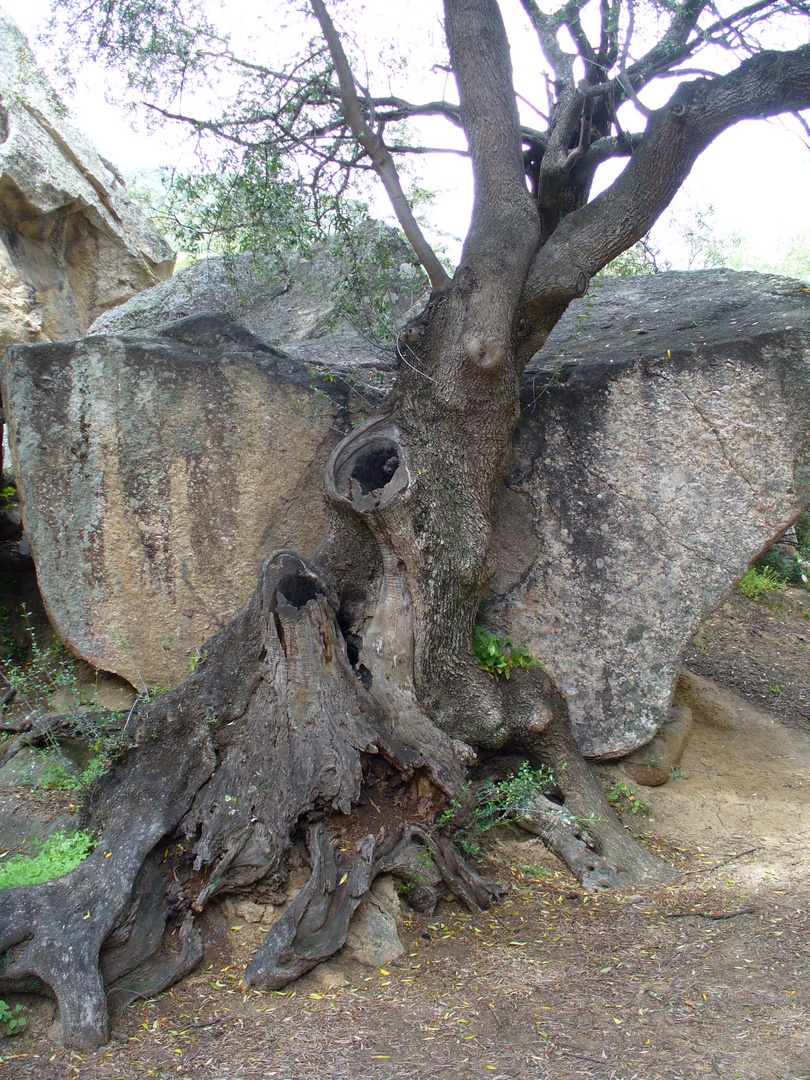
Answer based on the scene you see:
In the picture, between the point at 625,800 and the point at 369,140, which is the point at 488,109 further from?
the point at 625,800

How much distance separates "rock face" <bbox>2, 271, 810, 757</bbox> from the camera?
5.02m

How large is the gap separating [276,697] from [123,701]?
1876 millimetres

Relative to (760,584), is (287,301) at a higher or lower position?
higher

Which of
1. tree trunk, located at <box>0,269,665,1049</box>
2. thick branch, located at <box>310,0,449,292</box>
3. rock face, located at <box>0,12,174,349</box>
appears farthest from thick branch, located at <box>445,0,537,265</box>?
rock face, located at <box>0,12,174,349</box>

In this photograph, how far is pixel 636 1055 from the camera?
254 cm

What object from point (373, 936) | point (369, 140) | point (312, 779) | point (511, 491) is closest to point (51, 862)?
point (312, 779)

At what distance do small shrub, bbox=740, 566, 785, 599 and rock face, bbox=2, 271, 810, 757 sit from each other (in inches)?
166

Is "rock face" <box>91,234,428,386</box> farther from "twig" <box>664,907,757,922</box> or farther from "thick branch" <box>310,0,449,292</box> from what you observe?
"twig" <box>664,907,757,922</box>

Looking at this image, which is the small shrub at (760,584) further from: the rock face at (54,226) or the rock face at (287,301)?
the rock face at (54,226)

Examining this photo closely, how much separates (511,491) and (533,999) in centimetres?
323

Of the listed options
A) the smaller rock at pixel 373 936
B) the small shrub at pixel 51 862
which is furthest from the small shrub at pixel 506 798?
the small shrub at pixel 51 862

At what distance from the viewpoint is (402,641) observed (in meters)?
4.15

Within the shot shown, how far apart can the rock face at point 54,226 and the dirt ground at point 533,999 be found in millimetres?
8023

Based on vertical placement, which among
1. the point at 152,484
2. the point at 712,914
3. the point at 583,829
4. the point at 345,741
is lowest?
the point at 712,914
